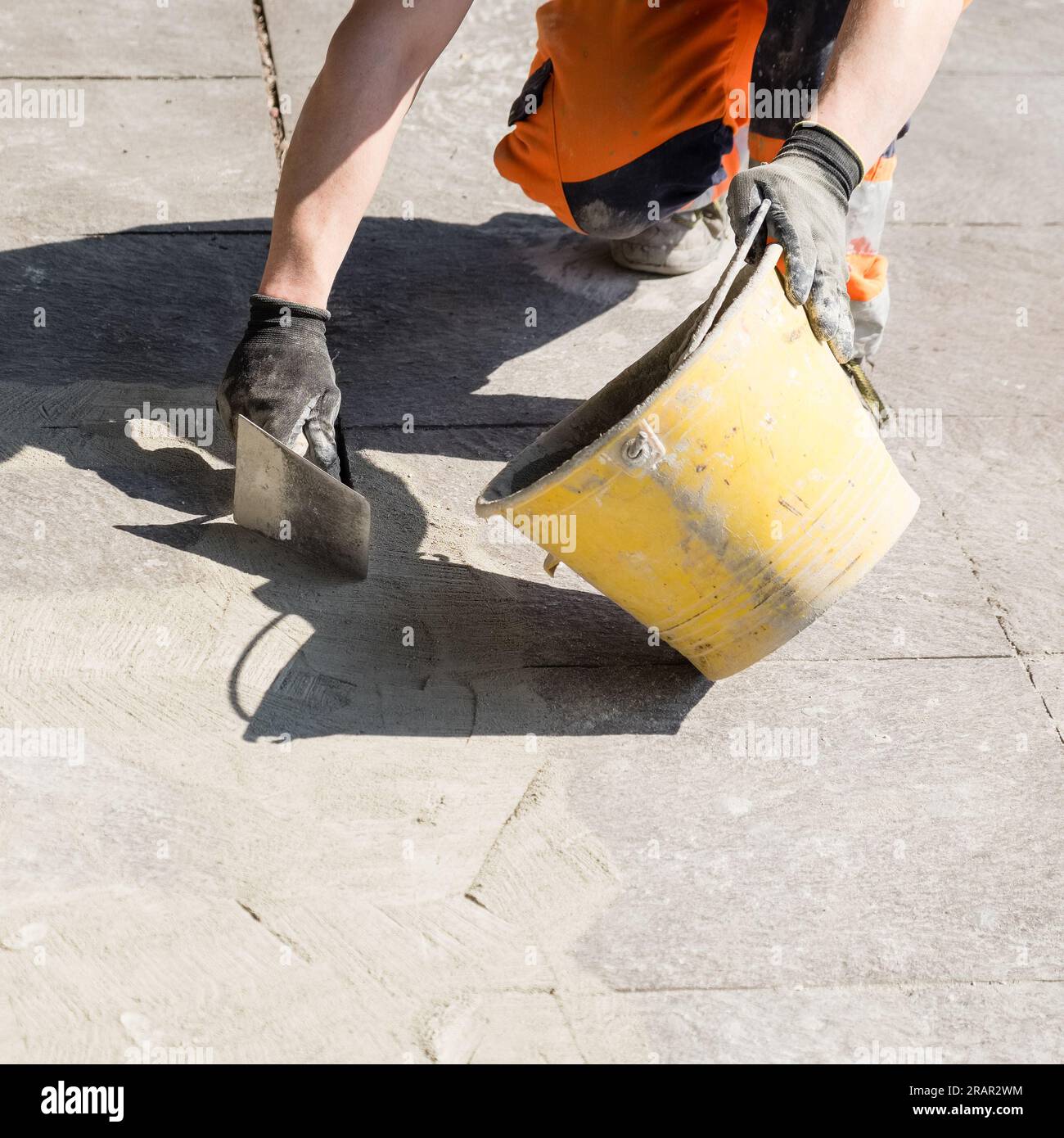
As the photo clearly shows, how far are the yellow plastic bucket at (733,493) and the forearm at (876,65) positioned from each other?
363 millimetres

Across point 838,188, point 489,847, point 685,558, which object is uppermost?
point 838,188

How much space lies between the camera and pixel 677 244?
3.31m

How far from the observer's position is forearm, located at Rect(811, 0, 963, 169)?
218cm

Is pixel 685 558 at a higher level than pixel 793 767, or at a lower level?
higher

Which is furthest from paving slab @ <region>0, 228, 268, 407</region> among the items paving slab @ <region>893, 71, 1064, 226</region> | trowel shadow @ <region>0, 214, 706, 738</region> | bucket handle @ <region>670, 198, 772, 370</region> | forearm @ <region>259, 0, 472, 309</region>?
→ paving slab @ <region>893, 71, 1064, 226</region>

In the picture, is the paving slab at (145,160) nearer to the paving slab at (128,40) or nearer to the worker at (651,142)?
the paving slab at (128,40)

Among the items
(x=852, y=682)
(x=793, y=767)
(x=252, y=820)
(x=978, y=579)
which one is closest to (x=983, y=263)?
(x=978, y=579)

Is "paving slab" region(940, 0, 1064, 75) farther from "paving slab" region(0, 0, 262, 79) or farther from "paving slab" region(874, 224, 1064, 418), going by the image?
"paving slab" region(0, 0, 262, 79)

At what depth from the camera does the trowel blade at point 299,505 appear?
227cm

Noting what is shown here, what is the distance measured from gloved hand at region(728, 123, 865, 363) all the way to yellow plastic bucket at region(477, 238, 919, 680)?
0.13ft

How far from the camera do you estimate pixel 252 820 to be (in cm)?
194

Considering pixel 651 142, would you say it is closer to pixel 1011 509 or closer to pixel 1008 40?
pixel 1011 509
